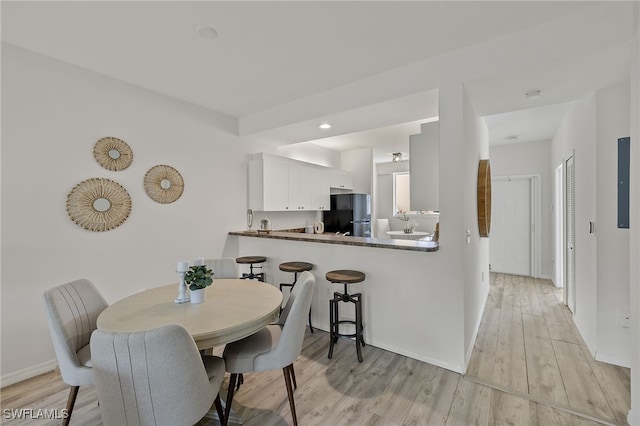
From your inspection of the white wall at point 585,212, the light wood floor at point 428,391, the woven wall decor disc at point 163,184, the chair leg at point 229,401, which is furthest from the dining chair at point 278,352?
the white wall at point 585,212

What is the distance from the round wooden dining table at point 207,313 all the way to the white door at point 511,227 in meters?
5.29

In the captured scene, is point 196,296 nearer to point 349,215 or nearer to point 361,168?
point 349,215

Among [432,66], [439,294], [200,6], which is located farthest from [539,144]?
[200,6]

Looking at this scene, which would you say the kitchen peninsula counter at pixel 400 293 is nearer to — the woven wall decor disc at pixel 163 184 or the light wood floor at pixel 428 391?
the light wood floor at pixel 428 391

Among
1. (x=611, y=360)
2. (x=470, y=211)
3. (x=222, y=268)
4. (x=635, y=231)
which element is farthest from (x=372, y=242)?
(x=611, y=360)

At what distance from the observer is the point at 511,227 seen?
561 cm

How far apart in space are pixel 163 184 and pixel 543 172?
6142mm

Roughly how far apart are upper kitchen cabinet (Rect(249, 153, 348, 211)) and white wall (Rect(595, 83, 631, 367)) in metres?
3.52

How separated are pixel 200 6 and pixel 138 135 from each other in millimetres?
1745

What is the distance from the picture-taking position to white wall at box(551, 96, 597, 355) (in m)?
2.60

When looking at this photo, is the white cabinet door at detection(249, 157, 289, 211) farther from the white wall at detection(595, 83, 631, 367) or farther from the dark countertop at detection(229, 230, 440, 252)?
the white wall at detection(595, 83, 631, 367)

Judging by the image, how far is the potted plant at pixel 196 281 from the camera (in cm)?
186

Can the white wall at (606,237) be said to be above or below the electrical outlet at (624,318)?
above

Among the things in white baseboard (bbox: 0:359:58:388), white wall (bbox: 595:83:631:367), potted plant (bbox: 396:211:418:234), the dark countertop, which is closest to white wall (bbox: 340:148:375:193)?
potted plant (bbox: 396:211:418:234)
